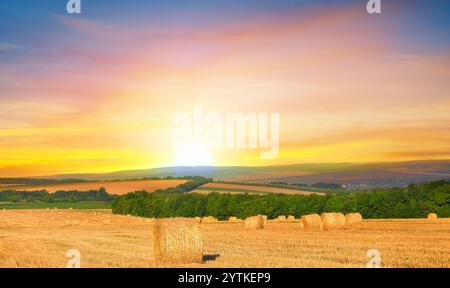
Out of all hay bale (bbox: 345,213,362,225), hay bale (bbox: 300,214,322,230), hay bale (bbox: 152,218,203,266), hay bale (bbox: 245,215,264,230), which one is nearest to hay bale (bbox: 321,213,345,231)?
hay bale (bbox: 300,214,322,230)

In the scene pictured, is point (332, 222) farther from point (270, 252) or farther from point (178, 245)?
point (178, 245)

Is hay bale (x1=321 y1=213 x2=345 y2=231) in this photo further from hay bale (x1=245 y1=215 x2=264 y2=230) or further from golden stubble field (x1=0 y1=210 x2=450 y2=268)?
golden stubble field (x1=0 y1=210 x2=450 y2=268)

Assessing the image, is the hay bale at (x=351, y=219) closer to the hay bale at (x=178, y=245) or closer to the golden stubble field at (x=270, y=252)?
the golden stubble field at (x=270, y=252)

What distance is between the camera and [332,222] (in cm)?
3672

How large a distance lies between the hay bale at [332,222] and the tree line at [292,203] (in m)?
20.7

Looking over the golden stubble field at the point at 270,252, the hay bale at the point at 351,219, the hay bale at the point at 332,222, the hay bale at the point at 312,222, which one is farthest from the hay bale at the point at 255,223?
the golden stubble field at the point at 270,252

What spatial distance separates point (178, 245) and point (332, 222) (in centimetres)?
1772

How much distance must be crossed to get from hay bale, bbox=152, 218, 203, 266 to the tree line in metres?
38.8

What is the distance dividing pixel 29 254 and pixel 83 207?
51.3m

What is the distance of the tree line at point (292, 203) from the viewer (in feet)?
190

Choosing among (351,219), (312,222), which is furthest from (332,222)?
(351,219)

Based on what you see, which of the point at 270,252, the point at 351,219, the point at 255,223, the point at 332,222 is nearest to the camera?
the point at 270,252

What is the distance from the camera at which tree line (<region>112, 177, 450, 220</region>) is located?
57.9m
